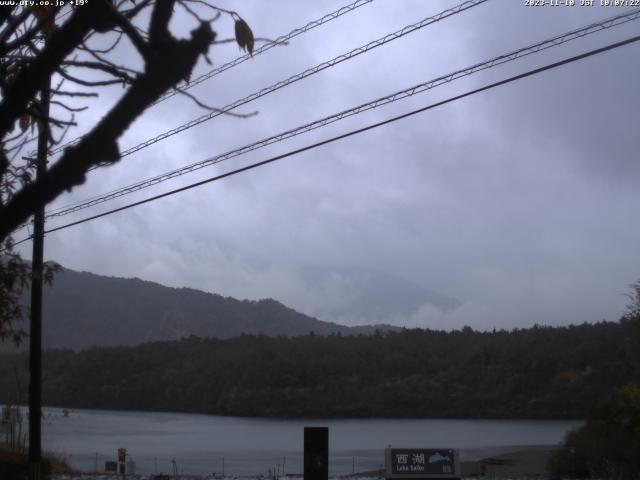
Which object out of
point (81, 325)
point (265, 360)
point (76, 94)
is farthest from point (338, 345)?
point (76, 94)

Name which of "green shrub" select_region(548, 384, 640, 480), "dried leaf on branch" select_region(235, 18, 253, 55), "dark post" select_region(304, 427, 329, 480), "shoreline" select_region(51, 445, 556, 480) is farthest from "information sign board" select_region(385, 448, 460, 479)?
"dried leaf on branch" select_region(235, 18, 253, 55)

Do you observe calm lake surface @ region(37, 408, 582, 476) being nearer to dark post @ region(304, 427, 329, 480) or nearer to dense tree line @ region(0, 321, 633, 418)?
dense tree line @ region(0, 321, 633, 418)

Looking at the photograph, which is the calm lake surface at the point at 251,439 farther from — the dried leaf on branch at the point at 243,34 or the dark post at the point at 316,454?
the dried leaf on branch at the point at 243,34

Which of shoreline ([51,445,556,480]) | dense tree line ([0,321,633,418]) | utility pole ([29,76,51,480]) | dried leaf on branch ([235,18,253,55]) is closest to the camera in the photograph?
dried leaf on branch ([235,18,253,55])

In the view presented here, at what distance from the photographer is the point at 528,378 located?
5406cm

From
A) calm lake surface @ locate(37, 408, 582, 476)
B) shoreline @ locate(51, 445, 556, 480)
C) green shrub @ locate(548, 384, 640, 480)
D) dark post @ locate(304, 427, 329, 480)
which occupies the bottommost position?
calm lake surface @ locate(37, 408, 582, 476)

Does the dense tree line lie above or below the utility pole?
below

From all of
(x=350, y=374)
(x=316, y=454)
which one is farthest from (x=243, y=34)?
(x=350, y=374)

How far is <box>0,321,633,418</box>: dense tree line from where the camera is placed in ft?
176

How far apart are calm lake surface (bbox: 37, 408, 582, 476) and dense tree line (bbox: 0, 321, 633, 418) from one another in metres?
3.02

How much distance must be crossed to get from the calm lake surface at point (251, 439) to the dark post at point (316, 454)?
15590mm

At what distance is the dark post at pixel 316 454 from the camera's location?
12.9 meters

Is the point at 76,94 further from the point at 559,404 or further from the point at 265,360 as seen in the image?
the point at 265,360

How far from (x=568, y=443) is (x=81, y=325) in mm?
97923
